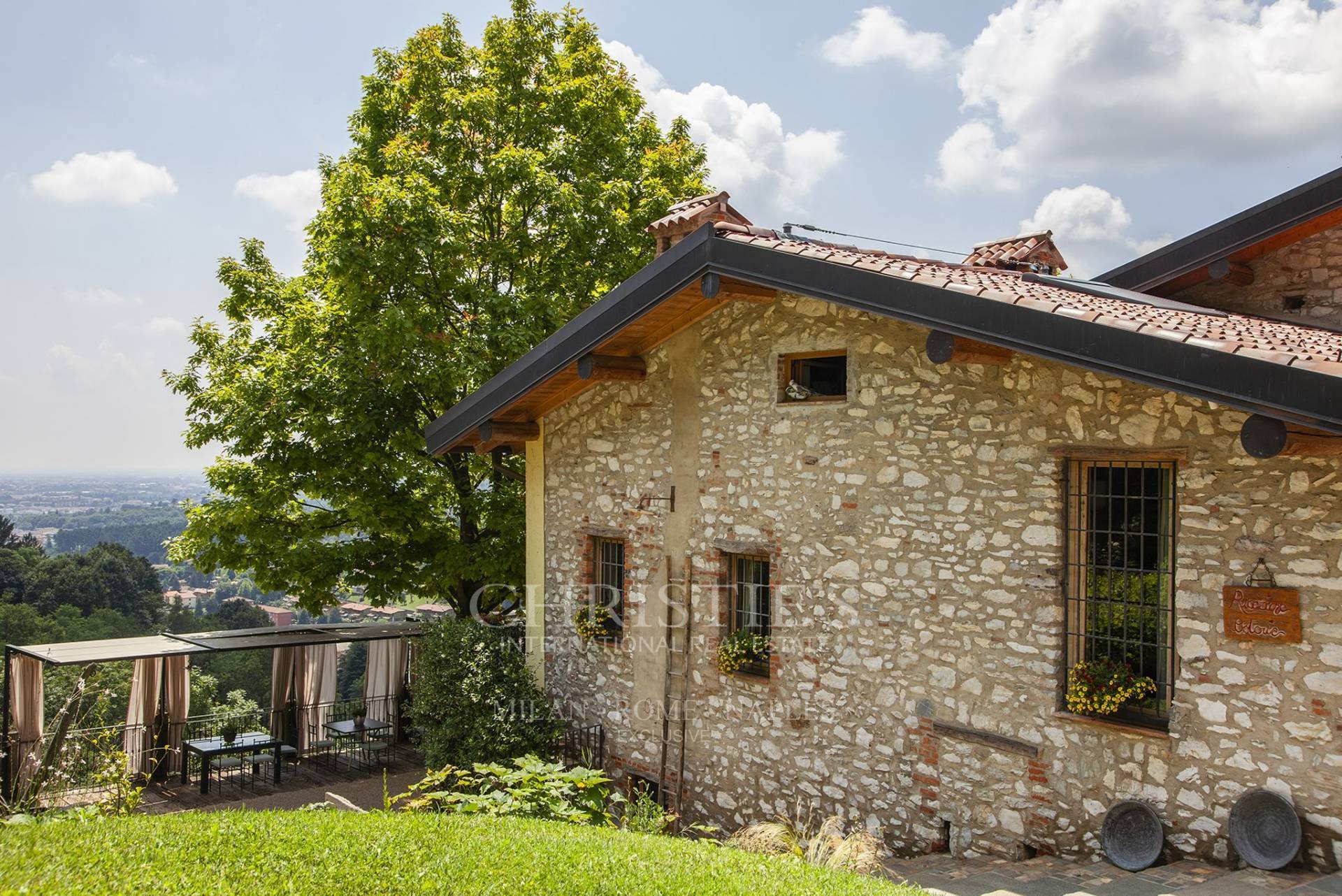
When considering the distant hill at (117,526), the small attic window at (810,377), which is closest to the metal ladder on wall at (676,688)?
the small attic window at (810,377)

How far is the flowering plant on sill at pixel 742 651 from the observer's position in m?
8.70

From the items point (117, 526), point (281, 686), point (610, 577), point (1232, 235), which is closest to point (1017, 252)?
point (1232, 235)

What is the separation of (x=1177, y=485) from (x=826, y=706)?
3261mm

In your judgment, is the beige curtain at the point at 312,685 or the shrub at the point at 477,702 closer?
the shrub at the point at 477,702

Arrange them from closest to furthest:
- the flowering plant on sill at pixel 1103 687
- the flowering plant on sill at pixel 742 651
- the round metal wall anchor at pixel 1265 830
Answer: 1. the round metal wall anchor at pixel 1265 830
2. the flowering plant on sill at pixel 1103 687
3. the flowering plant on sill at pixel 742 651

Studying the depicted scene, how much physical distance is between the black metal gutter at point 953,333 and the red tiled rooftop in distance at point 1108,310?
6cm

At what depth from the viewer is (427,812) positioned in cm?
641

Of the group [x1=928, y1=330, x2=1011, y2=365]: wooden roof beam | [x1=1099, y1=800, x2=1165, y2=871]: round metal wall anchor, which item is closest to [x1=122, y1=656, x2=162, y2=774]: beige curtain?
[x1=928, y1=330, x2=1011, y2=365]: wooden roof beam

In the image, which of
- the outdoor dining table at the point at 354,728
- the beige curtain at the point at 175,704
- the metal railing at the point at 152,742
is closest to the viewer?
the metal railing at the point at 152,742

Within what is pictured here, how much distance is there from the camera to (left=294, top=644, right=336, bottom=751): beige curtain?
1352cm

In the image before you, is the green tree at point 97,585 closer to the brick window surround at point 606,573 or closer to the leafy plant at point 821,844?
the brick window surround at point 606,573

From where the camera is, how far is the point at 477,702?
381 inches

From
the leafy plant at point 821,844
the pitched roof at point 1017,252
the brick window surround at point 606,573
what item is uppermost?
the pitched roof at point 1017,252

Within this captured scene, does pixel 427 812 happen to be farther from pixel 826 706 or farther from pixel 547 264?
pixel 547 264
